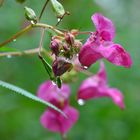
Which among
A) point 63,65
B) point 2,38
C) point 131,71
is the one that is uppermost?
point 63,65

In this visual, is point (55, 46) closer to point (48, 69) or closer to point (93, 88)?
point (48, 69)

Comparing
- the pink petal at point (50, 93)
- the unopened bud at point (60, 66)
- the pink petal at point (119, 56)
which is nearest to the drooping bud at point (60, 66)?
the unopened bud at point (60, 66)

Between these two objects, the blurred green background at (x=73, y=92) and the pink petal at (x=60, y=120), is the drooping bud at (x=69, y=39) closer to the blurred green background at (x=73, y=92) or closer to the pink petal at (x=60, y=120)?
the pink petal at (x=60, y=120)

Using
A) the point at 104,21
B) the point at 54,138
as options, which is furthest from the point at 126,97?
the point at 104,21

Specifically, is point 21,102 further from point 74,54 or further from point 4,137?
point 74,54

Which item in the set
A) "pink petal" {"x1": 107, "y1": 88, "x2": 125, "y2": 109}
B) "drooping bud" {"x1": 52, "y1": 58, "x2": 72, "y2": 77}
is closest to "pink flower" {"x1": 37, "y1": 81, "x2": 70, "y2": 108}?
"pink petal" {"x1": 107, "y1": 88, "x2": 125, "y2": 109}

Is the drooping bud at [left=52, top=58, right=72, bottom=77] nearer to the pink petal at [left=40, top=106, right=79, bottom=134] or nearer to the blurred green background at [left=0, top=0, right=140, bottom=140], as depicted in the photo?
the pink petal at [left=40, top=106, right=79, bottom=134]

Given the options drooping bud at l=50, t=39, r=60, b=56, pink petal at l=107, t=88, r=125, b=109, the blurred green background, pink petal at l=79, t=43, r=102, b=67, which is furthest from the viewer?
the blurred green background
